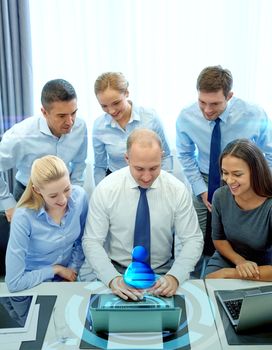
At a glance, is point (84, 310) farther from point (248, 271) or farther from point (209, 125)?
point (209, 125)

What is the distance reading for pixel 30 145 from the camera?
2.54 meters

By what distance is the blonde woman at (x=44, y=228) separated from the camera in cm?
186

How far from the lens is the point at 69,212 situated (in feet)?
6.70

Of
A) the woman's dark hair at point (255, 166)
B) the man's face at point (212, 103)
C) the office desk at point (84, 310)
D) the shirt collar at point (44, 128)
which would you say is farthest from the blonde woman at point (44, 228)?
the man's face at point (212, 103)

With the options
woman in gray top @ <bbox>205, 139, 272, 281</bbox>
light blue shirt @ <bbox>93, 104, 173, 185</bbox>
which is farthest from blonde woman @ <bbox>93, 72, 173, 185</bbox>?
woman in gray top @ <bbox>205, 139, 272, 281</bbox>

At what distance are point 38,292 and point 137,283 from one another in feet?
1.30

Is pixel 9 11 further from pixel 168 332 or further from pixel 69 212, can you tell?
pixel 168 332

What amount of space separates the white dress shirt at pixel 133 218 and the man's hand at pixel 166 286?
0.83 ft

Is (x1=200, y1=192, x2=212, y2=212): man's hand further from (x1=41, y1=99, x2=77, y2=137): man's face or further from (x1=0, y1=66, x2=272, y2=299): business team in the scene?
(x1=41, y1=99, x2=77, y2=137): man's face

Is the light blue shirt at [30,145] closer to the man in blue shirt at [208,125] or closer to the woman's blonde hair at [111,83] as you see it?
the woman's blonde hair at [111,83]

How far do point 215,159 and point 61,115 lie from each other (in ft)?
3.19

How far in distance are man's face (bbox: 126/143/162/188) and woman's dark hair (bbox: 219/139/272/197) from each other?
35cm

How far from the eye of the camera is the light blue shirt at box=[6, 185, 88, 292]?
1.83 meters

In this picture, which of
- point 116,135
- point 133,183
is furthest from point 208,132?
point 133,183
